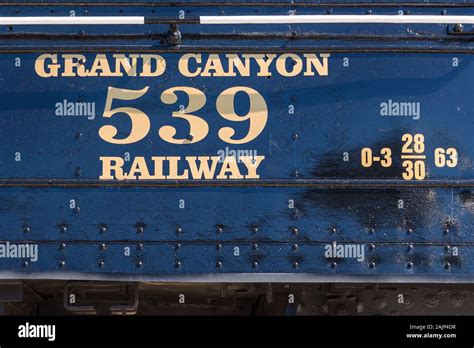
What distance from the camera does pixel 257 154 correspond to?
20.4ft

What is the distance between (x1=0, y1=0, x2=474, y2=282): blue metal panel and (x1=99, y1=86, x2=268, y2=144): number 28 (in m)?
0.03

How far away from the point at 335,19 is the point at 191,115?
1.17 m

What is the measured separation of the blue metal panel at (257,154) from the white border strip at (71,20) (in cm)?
6

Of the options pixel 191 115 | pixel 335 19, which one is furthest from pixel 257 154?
pixel 335 19

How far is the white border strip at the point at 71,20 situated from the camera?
630 cm

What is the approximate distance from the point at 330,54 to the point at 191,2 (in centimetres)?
101

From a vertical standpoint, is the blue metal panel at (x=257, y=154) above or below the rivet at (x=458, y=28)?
below

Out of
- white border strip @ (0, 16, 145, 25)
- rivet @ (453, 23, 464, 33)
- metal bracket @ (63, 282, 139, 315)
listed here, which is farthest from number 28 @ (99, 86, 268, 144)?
rivet @ (453, 23, 464, 33)

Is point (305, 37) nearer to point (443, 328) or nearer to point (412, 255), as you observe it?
point (412, 255)

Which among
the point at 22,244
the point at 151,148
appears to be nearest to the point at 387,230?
the point at 151,148

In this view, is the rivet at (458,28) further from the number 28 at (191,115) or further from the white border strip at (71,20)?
the white border strip at (71,20)

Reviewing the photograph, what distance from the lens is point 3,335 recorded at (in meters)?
6.21

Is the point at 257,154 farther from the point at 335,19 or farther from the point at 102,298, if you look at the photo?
the point at 102,298

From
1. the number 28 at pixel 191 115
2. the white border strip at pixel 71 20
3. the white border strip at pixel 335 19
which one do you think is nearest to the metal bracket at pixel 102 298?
the number 28 at pixel 191 115
